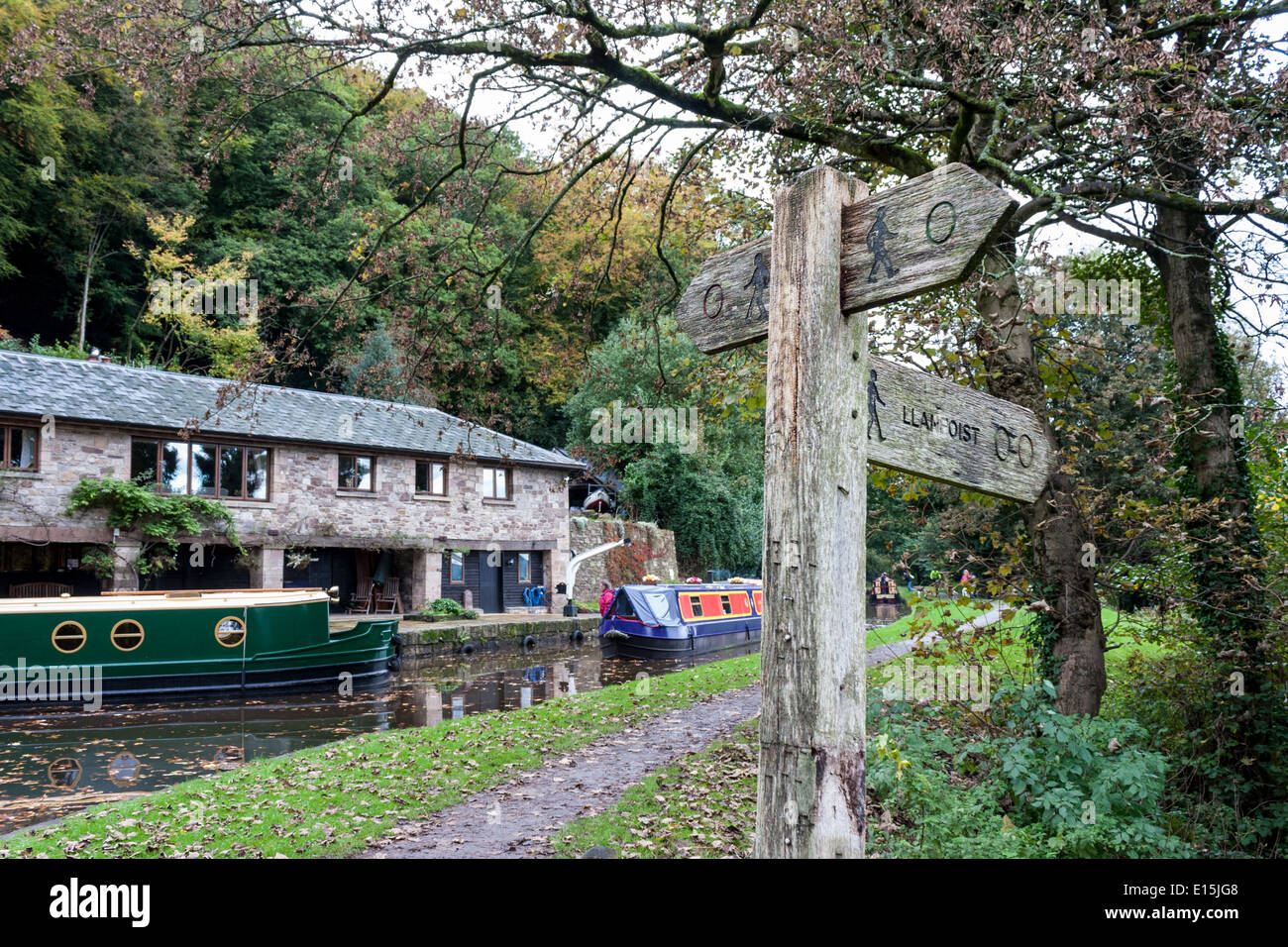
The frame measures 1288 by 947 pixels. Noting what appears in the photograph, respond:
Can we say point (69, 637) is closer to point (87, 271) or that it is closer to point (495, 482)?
point (495, 482)

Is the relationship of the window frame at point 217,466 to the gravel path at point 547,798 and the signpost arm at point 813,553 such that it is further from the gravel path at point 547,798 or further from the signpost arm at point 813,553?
the signpost arm at point 813,553

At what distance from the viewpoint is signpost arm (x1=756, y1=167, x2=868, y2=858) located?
206 centimetres

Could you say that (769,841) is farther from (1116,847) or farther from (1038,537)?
(1038,537)

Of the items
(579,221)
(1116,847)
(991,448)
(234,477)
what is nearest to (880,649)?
(579,221)

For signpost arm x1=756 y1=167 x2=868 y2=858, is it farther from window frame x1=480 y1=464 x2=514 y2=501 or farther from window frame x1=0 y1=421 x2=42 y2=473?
window frame x1=480 y1=464 x2=514 y2=501

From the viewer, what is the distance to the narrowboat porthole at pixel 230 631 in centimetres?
1510

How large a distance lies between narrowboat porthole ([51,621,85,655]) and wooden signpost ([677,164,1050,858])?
15.6 metres

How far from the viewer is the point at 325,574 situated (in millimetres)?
25922

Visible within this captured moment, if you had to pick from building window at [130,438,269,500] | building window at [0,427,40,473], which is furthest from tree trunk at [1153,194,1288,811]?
building window at [0,427,40,473]

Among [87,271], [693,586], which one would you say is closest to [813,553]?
[693,586]

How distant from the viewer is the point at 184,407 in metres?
21.4

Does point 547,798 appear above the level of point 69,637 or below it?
below

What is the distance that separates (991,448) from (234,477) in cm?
2305

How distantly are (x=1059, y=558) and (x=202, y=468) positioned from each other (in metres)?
21.8
